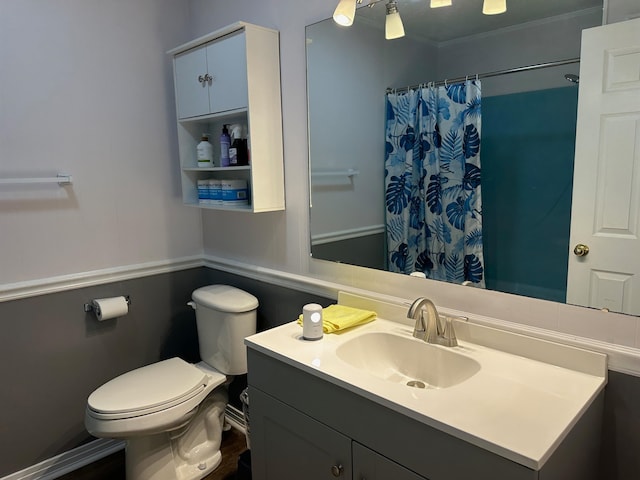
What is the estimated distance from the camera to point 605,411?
1200 millimetres

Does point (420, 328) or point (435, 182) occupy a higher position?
point (435, 182)

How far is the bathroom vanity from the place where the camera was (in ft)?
3.16

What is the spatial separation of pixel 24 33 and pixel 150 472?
183cm

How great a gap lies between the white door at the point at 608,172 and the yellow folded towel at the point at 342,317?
25.5 inches

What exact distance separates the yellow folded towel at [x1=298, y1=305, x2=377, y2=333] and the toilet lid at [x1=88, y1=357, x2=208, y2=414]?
604 mm

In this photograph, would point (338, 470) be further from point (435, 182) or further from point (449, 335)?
point (435, 182)

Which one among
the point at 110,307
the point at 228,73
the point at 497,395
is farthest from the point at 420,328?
the point at 110,307

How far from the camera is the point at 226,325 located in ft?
6.68

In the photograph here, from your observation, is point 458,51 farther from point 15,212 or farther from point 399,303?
point 15,212

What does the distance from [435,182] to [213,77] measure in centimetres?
103

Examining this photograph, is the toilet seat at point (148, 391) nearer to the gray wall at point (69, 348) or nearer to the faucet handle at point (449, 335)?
the gray wall at point (69, 348)

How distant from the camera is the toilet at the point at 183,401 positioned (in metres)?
1.72

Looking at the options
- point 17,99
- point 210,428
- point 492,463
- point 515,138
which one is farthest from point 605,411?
point 17,99

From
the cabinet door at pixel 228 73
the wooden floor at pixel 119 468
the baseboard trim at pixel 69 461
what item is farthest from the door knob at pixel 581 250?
the baseboard trim at pixel 69 461
